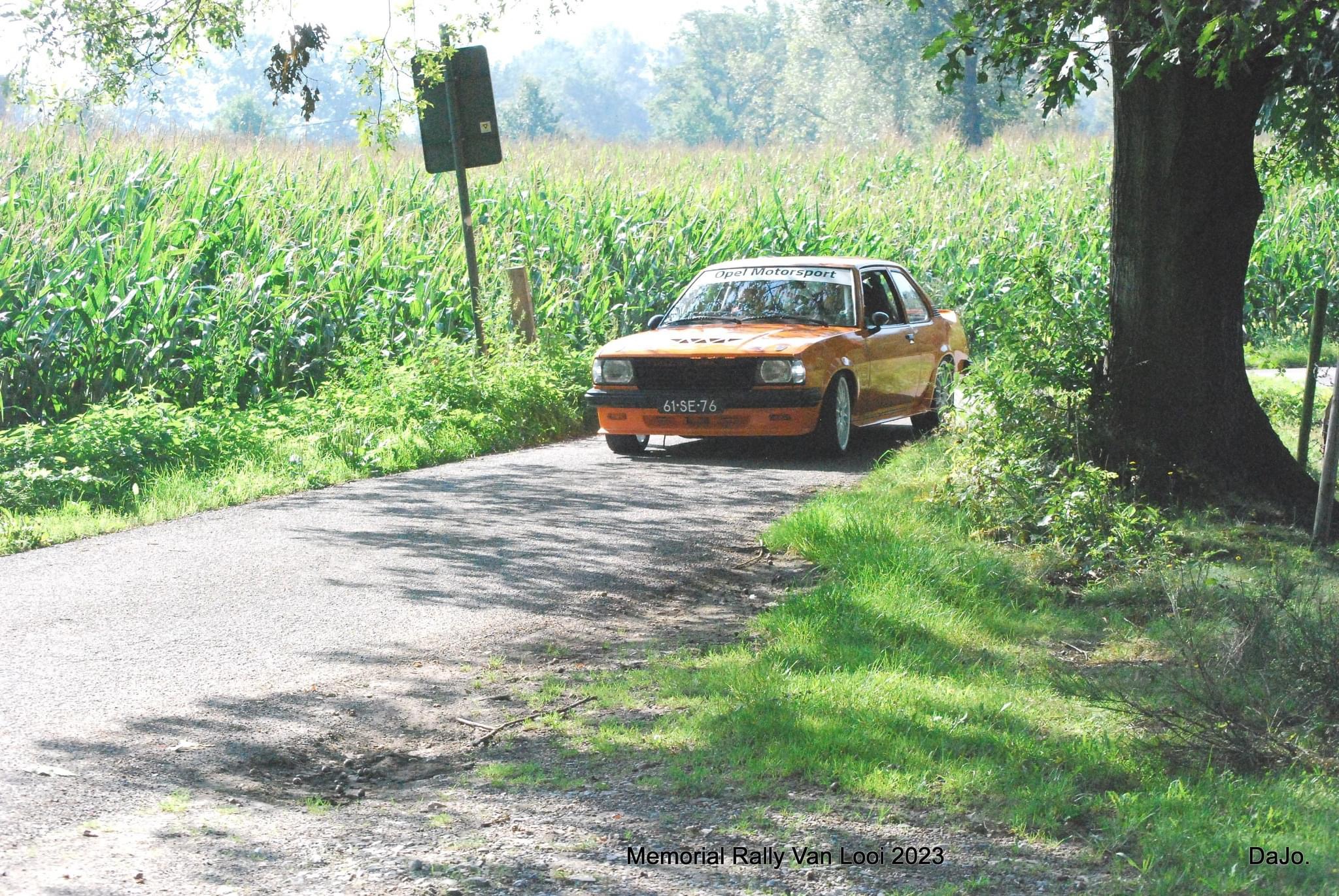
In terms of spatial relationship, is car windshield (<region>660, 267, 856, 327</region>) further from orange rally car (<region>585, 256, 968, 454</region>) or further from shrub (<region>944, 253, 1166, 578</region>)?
shrub (<region>944, 253, 1166, 578</region>)

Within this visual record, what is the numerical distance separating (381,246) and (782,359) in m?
6.96

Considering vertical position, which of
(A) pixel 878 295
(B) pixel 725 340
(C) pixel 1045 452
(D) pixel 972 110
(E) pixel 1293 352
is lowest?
(E) pixel 1293 352

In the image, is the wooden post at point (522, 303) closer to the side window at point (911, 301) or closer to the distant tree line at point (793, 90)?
the side window at point (911, 301)

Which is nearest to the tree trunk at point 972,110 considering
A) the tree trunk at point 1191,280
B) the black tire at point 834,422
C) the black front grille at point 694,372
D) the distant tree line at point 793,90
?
the distant tree line at point 793,90

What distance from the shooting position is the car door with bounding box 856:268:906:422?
12.1 metres

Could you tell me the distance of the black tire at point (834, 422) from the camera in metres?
11.6

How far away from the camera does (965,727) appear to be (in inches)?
198

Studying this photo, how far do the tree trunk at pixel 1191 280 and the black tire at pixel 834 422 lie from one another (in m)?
3.18

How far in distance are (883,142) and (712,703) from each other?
32.8 meters

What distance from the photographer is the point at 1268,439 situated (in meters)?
8.73

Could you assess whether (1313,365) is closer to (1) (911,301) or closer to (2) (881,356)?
(2) (881,356)

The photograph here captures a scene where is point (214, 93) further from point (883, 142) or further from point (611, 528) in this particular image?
point (611, 528)

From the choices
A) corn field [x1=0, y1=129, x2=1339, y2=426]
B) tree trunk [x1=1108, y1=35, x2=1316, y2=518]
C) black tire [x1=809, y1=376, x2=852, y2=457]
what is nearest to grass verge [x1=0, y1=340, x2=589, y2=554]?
corn field [x1=0, y1=129, x2=1339, y2=426]

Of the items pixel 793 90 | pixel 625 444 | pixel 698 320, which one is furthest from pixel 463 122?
pixel 793 90
